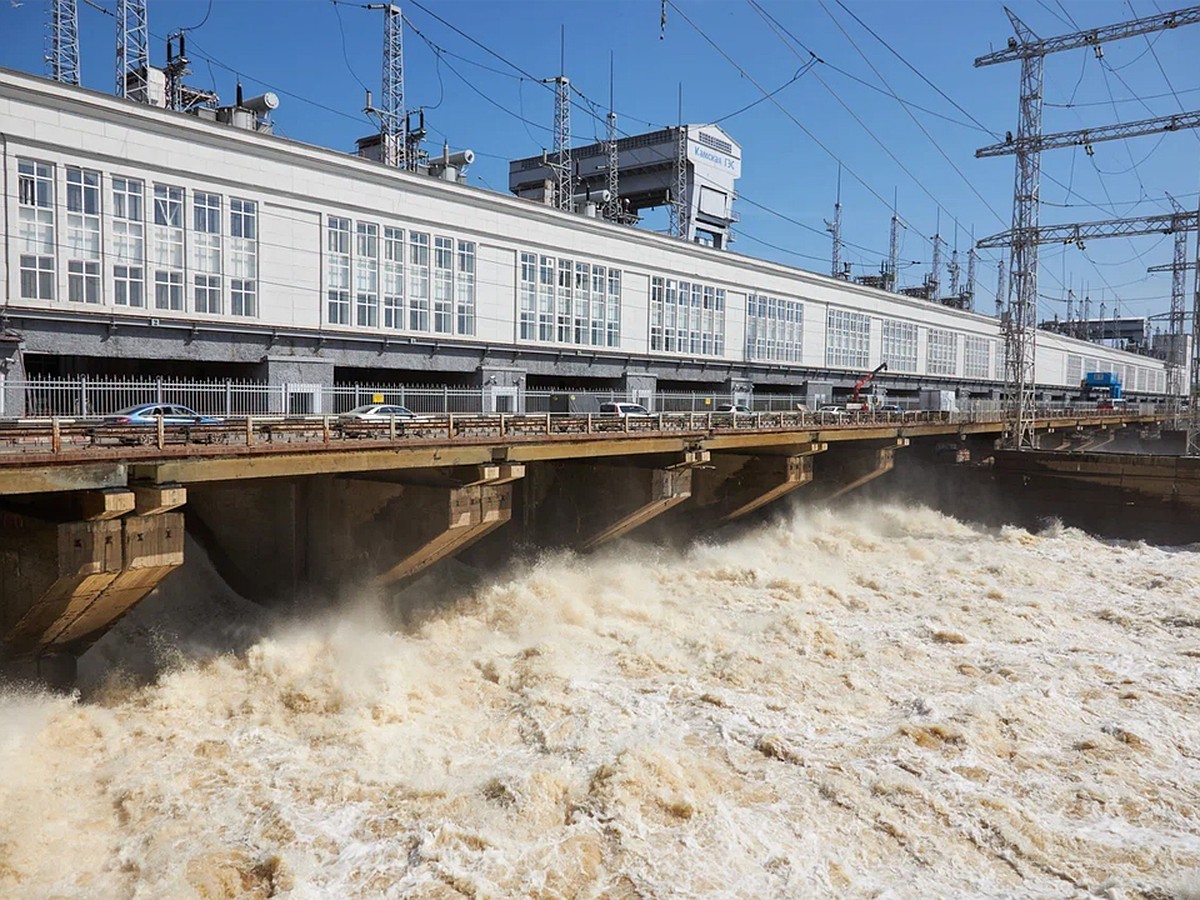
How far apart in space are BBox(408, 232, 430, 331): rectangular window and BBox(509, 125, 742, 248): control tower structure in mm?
28520

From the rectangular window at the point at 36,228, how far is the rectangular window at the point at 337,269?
9453 millimetres

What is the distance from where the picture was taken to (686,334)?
50281 mm

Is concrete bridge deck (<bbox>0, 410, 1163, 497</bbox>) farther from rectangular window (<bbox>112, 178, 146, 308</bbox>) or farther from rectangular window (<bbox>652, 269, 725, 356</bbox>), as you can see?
rectangular window (<bbox>652, 269, 725, 356</bbox>)

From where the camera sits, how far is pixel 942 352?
78.5 meters

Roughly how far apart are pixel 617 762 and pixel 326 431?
9.13 metres

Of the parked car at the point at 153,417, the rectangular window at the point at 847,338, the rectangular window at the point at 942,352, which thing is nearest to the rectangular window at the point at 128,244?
the parked car at the point at 153,417

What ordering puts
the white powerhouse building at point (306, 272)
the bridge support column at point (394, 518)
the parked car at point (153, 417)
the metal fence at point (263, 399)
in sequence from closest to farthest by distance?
the parked car at point (153, 417) → the bridge support column at point (394, 518) → the metal fence at point (263, 399) → the white powerhouse building at point (306, 272)

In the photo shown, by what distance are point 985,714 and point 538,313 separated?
94.5 feet

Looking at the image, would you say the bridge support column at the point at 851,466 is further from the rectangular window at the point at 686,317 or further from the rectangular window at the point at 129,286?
the rectangular window at the point at 129,286

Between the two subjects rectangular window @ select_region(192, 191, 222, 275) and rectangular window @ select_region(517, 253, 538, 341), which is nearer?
rectangular window @ select_region(192, 191, 222, 275)

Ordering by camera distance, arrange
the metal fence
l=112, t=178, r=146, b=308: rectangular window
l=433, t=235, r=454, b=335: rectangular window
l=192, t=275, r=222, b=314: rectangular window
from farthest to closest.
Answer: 1. l=433, t=235, r=454, b=335: rectangular window
2. l=192, t=275, r=222, b=314: rectangular window
3. l=112, t=178, r=146, b=308: rectangular window
4. the metal fence

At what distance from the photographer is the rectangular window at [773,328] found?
2175 inches

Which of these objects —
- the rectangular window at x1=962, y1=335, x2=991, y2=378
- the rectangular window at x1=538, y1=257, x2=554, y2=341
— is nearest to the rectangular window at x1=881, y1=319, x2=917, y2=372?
the rectangular window at x1=962, y1=335, x2=991, y2=378

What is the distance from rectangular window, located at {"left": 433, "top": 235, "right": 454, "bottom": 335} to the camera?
36.4 m
